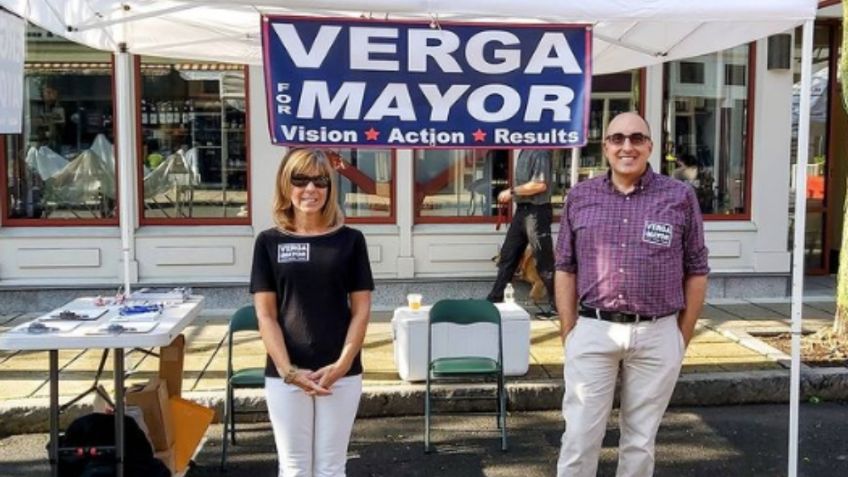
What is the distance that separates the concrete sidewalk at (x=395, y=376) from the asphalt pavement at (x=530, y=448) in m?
0.12

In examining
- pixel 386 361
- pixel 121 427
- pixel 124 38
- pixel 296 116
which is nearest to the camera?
pixel 121 427

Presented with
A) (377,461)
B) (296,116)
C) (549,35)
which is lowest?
(377,461)

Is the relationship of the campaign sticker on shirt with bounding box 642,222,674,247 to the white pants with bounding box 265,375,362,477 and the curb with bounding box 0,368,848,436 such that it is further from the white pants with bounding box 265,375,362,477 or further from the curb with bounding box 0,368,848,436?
the curb with bounding box 0,368,848,436

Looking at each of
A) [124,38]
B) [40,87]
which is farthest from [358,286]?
[40,87]

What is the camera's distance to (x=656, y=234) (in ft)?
11.9

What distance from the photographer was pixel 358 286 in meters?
3.51

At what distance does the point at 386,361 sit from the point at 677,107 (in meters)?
4.49

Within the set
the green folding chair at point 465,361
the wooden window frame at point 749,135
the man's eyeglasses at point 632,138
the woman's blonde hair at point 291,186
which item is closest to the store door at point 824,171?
the wooden window frame at point 749,135

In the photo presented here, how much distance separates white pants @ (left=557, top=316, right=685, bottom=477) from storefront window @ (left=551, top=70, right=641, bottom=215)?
5.07m

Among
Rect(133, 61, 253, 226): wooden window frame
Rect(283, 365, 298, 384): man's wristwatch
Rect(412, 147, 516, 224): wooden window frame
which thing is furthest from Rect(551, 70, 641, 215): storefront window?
Rect(283, 365, 298, 384): man's wristwatch

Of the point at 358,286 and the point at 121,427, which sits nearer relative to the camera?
the point at 358,286

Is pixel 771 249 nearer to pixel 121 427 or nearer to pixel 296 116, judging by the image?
pixel 296 116

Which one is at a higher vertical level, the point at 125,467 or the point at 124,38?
the point at 124,38

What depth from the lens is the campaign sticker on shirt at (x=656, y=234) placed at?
143 inches
